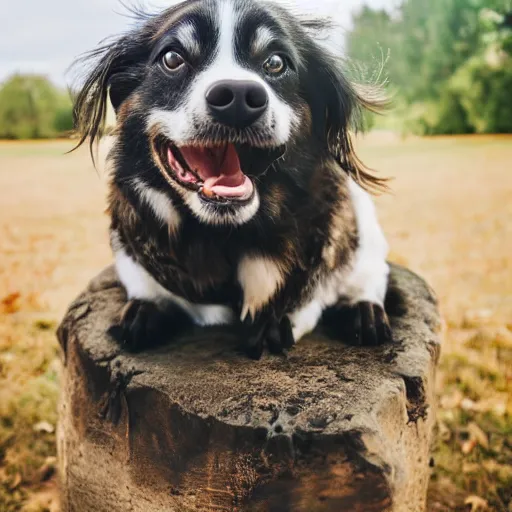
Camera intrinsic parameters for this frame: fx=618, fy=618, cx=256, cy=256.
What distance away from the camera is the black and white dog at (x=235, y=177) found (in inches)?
62.1

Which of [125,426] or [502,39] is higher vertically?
[502,39]

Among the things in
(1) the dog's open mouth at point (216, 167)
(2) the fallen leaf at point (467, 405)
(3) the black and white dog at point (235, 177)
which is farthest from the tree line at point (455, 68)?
(1) the dog's open mouth at point (216, 167)

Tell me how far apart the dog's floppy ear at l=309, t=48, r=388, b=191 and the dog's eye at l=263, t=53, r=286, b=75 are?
0.71 feet

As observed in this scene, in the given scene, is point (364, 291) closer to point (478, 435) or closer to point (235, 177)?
point (235, 177)

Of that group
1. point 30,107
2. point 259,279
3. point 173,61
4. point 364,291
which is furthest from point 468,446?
point 30,107

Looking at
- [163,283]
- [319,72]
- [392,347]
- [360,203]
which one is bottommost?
[392,347]

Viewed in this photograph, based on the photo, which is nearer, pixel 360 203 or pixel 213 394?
pixel 213 394

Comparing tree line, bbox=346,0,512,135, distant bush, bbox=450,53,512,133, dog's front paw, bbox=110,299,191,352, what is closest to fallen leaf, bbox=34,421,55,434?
dog's front paw, bbox=110,299,191,352

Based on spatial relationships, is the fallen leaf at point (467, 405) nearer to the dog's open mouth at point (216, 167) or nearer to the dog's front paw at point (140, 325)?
the dog's front paw at point (140, 325)

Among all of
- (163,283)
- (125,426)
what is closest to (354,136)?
(163,283)

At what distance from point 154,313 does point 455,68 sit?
12.1 feet

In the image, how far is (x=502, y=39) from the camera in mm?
4281

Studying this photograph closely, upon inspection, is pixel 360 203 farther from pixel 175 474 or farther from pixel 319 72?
pixel 175 474

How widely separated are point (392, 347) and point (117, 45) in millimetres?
1247
